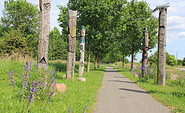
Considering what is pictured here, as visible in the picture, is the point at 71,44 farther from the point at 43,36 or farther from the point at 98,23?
the point at 98,23

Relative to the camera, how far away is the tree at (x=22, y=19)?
41000 millimetres

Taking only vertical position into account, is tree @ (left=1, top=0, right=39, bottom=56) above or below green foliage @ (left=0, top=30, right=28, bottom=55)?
above

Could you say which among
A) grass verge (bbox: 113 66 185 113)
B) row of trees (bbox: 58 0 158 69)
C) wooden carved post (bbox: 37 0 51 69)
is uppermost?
row of trees (bbox: 58 0 158 69)

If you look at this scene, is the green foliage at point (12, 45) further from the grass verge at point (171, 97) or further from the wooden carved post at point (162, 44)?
the grass verge at point (171, 97)

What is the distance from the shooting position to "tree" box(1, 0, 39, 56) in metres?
41.0

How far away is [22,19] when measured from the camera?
42188 mm

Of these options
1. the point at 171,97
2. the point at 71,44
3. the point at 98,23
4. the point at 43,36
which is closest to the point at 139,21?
the point at 98,23

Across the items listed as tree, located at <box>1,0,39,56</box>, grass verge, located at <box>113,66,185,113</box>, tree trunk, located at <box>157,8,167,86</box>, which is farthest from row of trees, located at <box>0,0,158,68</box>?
→ grass verge, located at <box>113,66,185,113</box>

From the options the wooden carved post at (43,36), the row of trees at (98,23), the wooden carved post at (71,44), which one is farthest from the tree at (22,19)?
the wooden carved post at (43,36)

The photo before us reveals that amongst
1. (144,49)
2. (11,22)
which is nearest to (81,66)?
(144,49)

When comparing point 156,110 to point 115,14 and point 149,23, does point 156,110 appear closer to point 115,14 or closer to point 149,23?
point 115,14

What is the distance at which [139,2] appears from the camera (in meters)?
28.9

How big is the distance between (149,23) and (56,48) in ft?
152

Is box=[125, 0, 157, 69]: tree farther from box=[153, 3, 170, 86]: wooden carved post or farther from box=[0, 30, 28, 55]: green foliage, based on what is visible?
box=[0, 30, 28, 55]: green foliage
